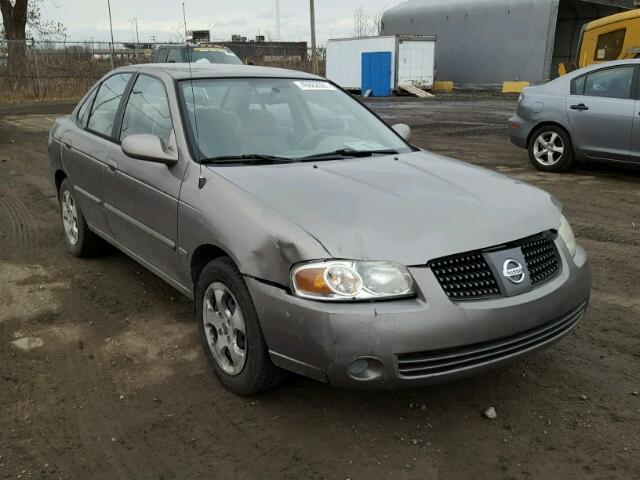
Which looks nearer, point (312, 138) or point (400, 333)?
point (400, 333)

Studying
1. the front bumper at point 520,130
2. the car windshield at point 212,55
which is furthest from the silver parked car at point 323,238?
the car windshield at point 212,55

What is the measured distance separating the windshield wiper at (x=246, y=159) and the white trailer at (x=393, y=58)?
83.2 ft

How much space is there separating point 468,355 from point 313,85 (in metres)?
2.46

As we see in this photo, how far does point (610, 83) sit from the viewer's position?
8.37 meters

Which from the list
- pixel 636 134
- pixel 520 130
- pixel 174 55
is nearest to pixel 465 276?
pixel 636 134

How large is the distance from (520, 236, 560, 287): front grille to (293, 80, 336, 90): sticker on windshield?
81.1 inches

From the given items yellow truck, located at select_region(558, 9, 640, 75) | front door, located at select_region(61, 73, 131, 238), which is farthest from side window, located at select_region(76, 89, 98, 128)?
yellow truck, located at select_region(558, 9, 640, 75)

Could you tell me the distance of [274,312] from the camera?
2686 mm

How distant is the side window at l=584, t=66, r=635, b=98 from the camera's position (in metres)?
8.16

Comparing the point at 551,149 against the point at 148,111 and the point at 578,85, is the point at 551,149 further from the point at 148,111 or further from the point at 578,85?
the point at 148,111

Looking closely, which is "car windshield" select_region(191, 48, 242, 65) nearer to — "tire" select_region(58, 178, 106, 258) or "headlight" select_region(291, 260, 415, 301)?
"tire" select_region(58, 178, 106, 258)

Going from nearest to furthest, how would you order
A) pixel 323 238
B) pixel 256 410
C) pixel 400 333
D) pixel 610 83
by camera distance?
pixel 400 333 → pixel 323 238 → pixel 256 410 → pixel 610 83

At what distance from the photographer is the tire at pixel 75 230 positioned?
16.7ft

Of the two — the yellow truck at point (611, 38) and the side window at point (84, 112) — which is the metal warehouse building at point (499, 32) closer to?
the yellow truck at point (611, 38)
